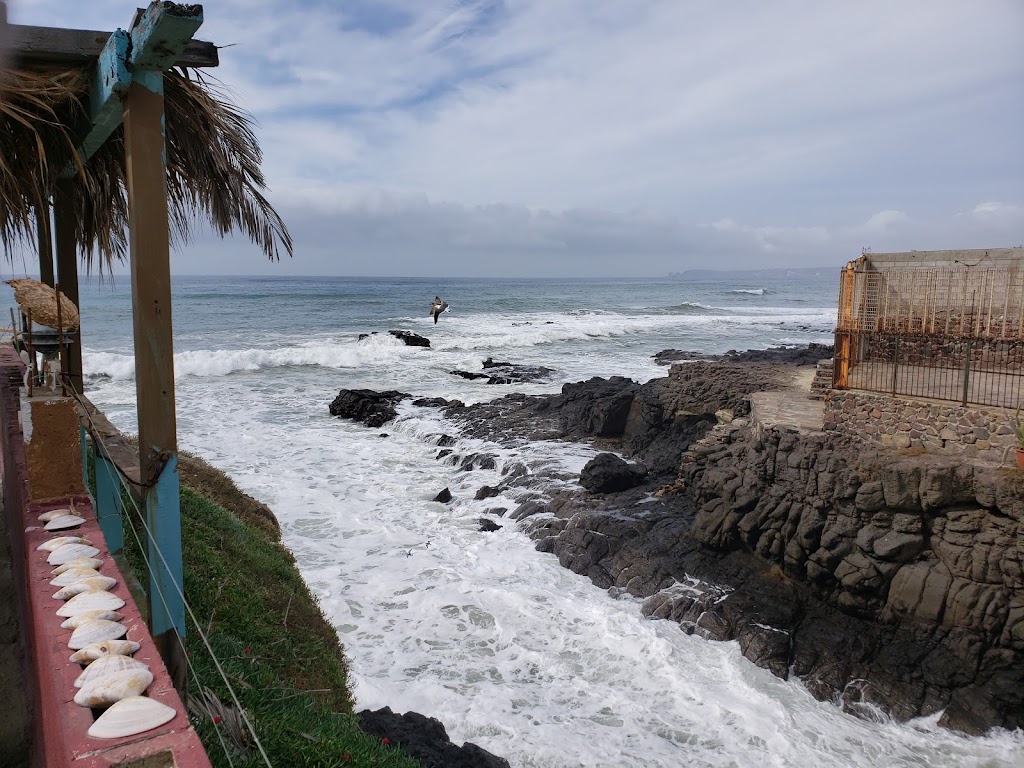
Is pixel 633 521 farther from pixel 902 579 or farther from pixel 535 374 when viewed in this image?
pixel 535 374

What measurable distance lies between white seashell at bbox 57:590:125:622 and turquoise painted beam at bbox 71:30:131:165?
2287mm

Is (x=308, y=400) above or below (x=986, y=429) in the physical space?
below

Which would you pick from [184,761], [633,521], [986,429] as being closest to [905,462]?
[986,429]

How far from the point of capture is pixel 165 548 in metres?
3.88

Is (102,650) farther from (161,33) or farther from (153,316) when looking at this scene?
(161,33)

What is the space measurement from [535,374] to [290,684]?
892 inches

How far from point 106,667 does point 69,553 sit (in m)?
1.16

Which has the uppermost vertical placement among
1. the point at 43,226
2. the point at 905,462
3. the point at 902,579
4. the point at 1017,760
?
the point at 43,226

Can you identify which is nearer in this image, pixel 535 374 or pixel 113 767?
pixel 113 767

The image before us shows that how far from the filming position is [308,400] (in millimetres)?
23812

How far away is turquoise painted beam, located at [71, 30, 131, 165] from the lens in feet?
10.8

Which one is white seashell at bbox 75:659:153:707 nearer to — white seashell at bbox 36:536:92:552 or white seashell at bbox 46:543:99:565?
white seashell at bbox 46:543:99:565

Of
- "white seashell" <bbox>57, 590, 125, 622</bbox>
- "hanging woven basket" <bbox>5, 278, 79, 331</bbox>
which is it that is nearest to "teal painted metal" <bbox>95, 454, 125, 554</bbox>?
"hanging woven basket" <bbox>5, 278, 79, 331</bbox>

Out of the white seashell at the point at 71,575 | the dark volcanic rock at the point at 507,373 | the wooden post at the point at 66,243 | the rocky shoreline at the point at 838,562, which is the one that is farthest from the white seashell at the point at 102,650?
the dark volcanic rock at the point at 507,373
